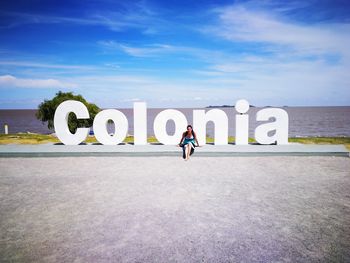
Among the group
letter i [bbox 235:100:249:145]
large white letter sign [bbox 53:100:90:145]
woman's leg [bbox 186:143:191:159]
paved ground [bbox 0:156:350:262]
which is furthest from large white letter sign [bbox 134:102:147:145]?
letter i [bbox 235:100:249:145]

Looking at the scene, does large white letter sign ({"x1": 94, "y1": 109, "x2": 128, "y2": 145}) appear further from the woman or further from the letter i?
the letter i

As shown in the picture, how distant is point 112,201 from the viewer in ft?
21.8

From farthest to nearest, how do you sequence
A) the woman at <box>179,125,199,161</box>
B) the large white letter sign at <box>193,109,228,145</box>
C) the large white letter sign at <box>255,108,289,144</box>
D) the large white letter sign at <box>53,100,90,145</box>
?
the large white letter sign at <box>255,108,289,144</box> → the large white letter sign at <box>193,109,228,145</box> → the large white letter sign at <box>53,100,90,145</box> → the woman at <box>179,125,199,161</box>

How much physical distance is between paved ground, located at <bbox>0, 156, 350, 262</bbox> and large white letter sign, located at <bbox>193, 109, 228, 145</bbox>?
4646 mm

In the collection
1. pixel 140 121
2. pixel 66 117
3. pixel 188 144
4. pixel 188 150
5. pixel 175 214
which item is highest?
pixel 66 117

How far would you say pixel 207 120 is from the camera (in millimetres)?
14727

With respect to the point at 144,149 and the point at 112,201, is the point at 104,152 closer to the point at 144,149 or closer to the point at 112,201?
the point at 144,149

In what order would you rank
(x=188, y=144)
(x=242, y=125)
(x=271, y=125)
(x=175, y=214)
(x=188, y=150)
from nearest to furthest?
1. (x=175, y=214)
2. (x=188, y=150)
3. (x=188, y=144)
4. (x=271, y=125)
5. (x=242, y=125)

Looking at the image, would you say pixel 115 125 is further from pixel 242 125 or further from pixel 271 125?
pixel 271 125

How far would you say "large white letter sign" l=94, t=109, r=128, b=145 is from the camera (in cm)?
1440

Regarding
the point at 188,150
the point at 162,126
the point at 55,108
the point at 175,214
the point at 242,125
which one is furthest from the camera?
the point at 55,108

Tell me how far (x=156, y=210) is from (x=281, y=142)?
11.4 m

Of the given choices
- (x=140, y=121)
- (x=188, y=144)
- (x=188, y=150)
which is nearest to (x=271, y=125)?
(x=188, y=144)

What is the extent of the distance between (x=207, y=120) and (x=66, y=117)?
7987 millimetres
